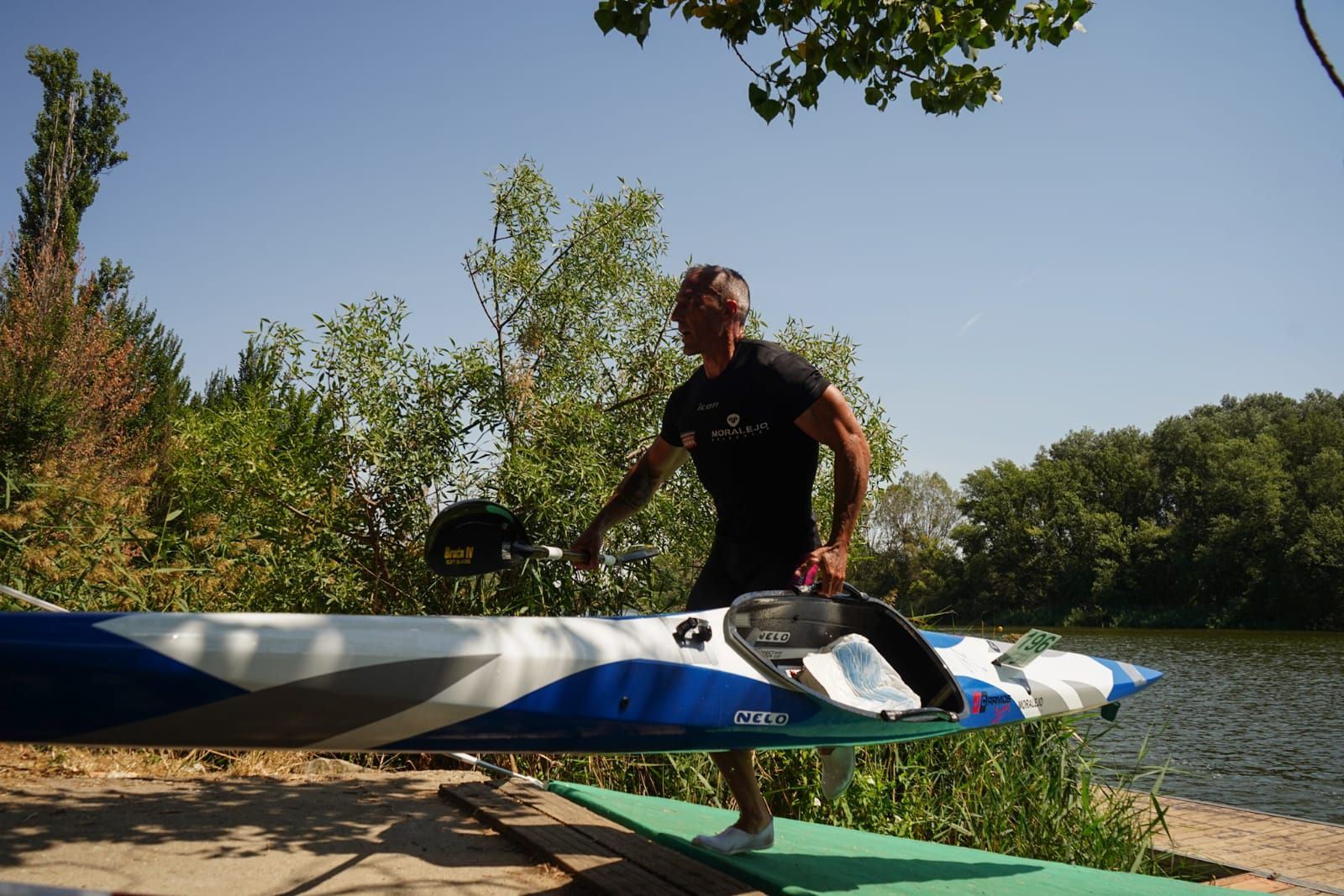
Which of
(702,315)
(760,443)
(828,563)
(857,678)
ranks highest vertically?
(702,315)

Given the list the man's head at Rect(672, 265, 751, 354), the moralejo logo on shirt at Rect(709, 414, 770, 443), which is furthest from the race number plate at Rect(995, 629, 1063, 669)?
the man's head at Rect(672, 265, 751, 354)

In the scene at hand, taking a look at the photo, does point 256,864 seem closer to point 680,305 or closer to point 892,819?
point 680,305

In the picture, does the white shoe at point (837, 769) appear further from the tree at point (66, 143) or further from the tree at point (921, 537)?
the tree at point (921, 537)

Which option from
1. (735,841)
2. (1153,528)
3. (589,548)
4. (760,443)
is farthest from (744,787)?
(1153,528)

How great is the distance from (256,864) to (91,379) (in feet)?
48.8

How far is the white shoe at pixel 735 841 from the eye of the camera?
120 inches

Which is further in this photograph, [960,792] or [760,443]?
[960,792]

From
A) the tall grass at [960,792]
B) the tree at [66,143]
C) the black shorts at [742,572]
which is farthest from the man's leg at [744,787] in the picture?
the tree at [66,143]

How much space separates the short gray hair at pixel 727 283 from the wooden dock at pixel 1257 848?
11.2 feet

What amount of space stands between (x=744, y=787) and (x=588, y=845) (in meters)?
0.57

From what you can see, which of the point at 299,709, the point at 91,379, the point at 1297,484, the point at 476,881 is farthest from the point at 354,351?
the point at 1297,484

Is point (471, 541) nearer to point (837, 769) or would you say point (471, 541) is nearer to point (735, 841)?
point (735, 841)

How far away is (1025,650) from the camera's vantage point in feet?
11.7

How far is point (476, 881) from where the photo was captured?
9.71 ft
